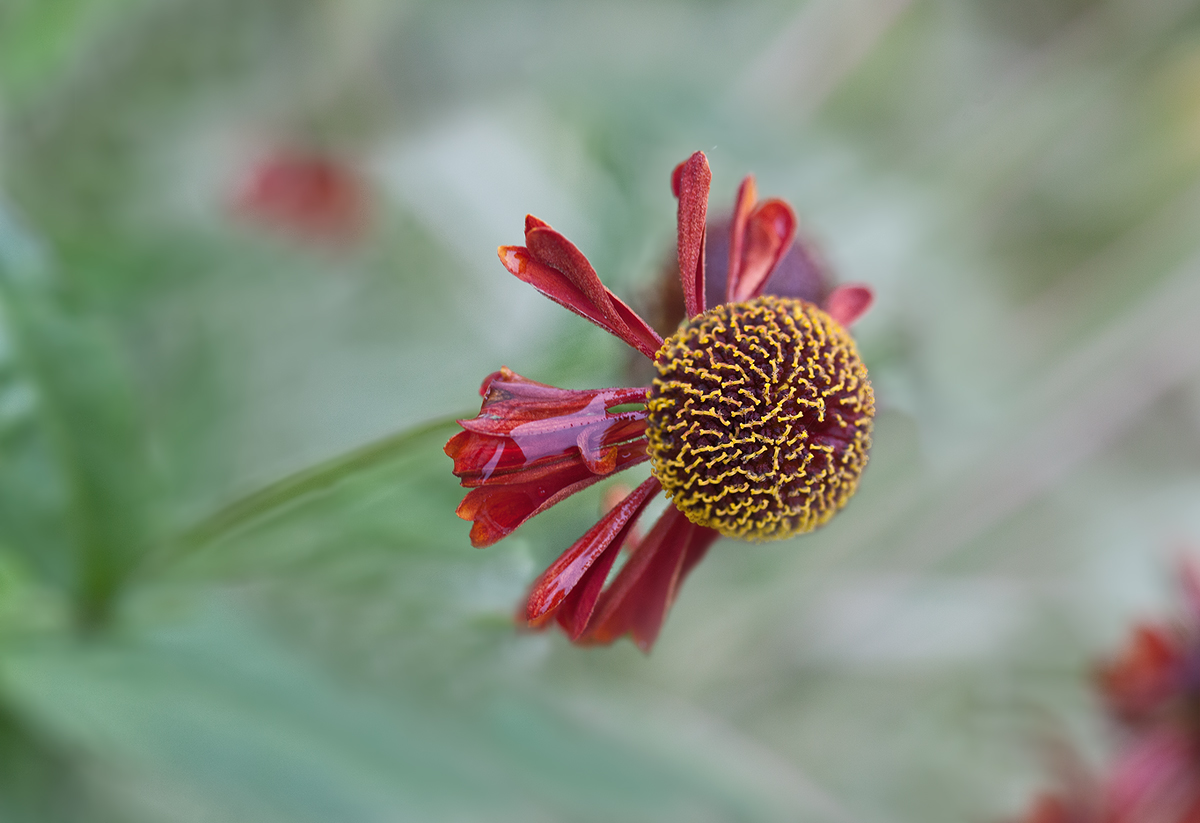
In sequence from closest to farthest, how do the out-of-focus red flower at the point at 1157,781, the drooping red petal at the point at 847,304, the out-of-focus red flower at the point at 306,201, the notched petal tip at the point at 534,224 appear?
the notched petal tip at the point at 534,224, the drooping red petal at the point at 847,304, the out-of-focus red flower at the point at 1157,781, the out-of-focus red flower at the point at 306,201

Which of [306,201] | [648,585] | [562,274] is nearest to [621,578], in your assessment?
[648,585]

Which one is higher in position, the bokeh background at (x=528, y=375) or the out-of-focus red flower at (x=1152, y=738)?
the bokeh background at (x=528, y=375)

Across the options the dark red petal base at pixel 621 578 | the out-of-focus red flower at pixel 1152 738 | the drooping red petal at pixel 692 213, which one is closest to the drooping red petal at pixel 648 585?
the dark red petal base at pixel 621 578

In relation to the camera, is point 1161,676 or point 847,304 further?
point 1161,676

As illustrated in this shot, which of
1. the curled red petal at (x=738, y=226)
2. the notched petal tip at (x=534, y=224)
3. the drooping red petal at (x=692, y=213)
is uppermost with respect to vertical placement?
the curled red petal at (x=738, y=226)

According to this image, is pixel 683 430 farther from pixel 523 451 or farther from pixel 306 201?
pixel 306 201

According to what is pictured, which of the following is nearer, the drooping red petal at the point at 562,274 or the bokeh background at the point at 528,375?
the drooping red petal at the point at 562,274

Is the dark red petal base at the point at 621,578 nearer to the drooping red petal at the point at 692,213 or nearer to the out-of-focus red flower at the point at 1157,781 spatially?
the drooping red petal at the point at 692,213
